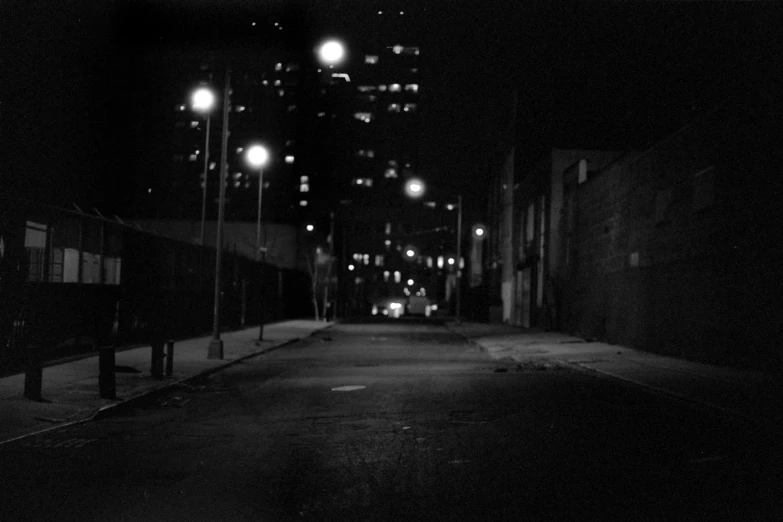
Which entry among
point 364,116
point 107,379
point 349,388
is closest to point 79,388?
point 107,379

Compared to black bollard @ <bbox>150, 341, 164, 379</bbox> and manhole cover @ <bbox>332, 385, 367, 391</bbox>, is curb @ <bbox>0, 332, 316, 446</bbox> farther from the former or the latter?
manhole cover @ <bbox>332, 385, 367, 391</bbox>

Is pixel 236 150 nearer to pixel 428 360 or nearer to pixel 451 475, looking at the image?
pixel 428 360

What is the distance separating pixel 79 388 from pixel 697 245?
16197 millimetres

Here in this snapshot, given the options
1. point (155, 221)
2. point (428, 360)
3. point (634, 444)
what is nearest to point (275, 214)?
point (155, 221)

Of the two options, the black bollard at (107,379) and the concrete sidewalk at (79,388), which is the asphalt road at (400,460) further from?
the black bollard at (107,379)

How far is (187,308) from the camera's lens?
36.2 meters

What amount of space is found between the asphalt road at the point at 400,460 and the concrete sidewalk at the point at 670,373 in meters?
0.85

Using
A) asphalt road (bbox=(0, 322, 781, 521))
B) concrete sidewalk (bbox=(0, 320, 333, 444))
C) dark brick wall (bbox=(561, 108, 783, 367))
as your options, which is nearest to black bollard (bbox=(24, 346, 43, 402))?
concrete sidewalk (bbox=(0, 320, 333, 444))

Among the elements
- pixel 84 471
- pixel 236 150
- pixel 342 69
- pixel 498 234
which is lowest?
pixel 84 471

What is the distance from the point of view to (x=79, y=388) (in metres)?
17.2

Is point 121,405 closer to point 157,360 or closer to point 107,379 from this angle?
point 107,379

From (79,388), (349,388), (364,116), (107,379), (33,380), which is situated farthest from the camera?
(364,116)

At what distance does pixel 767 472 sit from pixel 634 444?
6.61ft

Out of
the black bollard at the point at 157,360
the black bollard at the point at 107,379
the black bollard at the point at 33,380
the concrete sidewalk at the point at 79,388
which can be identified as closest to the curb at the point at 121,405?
the concrete sidewalk at the point at 79,388
